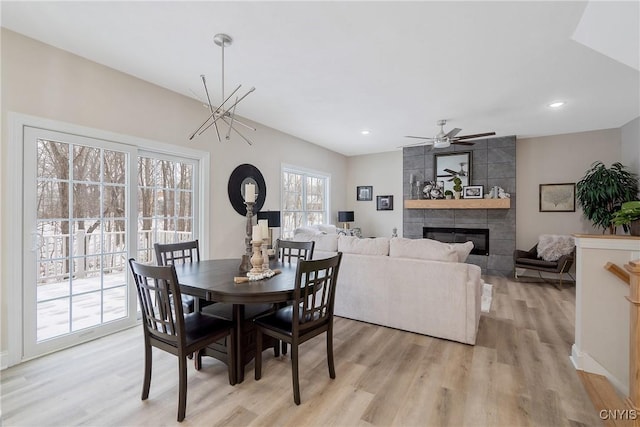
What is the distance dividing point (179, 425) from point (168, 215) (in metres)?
2.57

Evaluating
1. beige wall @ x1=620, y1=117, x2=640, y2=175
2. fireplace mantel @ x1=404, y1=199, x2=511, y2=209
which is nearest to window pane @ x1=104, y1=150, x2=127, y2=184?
fireplace mantel @ x1=404, y1=199, x2=511, y2=209

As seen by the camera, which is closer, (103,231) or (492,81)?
(103,231)

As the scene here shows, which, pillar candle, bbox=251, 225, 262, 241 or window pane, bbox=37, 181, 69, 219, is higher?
window pane, bbox=37, 181, 69, 219

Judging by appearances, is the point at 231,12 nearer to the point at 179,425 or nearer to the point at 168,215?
the point at 168,215

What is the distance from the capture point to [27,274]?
8.28 feet

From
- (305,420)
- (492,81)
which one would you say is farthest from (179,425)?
(492,81)

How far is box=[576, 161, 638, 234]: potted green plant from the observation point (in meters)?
4.63

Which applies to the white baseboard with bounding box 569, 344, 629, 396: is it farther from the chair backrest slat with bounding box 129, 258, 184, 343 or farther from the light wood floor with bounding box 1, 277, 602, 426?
the chair backrest slat with bounding box 129, 258, 184, 343

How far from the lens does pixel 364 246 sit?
3451 mm

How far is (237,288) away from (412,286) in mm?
1927

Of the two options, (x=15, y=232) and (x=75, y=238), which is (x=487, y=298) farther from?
(x=15, y=232)

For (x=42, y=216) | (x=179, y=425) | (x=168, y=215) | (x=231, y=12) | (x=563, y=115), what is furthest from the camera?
(x=563, y=115)

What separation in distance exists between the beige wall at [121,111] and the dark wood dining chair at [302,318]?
2.19m

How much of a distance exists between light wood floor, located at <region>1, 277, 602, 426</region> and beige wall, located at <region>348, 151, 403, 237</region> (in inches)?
177
